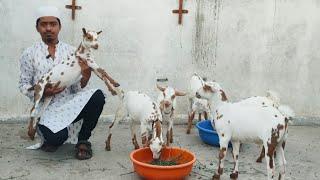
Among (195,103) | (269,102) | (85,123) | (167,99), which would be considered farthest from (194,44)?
(85,123)

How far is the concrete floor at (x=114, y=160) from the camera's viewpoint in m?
4.86

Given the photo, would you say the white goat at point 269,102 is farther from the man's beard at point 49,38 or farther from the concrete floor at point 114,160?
the man's beard at point 49,38

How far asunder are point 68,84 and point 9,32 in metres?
1.95

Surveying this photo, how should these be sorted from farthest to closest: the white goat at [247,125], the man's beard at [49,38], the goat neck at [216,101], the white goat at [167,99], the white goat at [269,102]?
the white goat at [167,99] → the man's beard at [49,38] → the goat neck at [216,101] → the white goat at [269,102] → the white goat at [247,125]

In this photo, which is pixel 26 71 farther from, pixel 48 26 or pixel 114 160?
pixel 114 160

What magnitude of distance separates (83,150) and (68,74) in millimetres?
862

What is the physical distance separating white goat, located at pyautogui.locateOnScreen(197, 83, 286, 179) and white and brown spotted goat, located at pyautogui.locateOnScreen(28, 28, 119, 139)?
113 centimetres

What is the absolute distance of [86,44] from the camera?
5.07 m

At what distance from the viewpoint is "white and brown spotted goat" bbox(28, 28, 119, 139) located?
16.6ft

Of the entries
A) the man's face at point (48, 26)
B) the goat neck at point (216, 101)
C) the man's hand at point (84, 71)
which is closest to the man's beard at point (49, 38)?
the man's face at point (48, 26)

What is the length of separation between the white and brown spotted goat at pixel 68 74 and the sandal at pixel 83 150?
0.52m

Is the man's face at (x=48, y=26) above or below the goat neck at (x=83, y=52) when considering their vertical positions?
above

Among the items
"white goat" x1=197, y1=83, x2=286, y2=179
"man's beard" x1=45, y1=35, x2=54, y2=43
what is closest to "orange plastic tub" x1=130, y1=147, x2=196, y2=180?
"white goat" x1=197, y1=83, x2=286, y2=179

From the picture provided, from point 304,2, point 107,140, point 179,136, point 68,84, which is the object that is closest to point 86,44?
point 68,84
